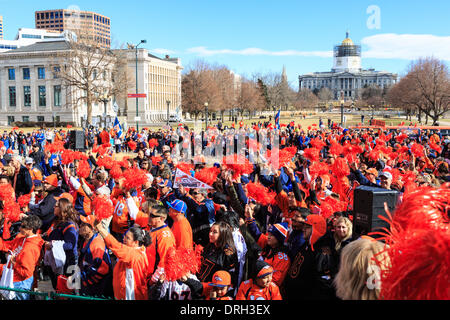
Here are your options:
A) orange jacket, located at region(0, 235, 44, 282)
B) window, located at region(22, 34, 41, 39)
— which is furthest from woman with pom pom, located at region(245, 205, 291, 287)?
window, located at region(22, 34, 41, 39)

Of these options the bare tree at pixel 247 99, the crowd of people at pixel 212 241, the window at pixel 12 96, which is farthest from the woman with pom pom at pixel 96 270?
the bare tree at pixel 247 99

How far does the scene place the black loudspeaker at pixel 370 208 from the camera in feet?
10.7

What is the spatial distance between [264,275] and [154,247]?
134 cm

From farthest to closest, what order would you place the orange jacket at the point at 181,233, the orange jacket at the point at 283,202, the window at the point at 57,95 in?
the window at the point at 57,95
the orange jacket at the point at 283,202
the orange jacket at the point at 181,233

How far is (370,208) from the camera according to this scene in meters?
3.29

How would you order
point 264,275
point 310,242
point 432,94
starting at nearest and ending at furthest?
point 264,275 < point 310,242 < point 432,94

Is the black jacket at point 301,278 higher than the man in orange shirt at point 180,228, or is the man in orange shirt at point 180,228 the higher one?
the man in orange shirt at point 180,228

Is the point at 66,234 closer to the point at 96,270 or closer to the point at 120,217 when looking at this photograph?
the point at 96,270

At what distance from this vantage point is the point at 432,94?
2233 inches

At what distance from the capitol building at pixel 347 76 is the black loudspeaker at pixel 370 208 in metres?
173

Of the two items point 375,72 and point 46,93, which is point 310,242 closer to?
point 46,93

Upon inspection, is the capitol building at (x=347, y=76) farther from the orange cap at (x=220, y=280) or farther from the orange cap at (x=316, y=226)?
the orange cap at (x=220, y=280)

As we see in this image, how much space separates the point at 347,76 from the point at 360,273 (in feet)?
600
